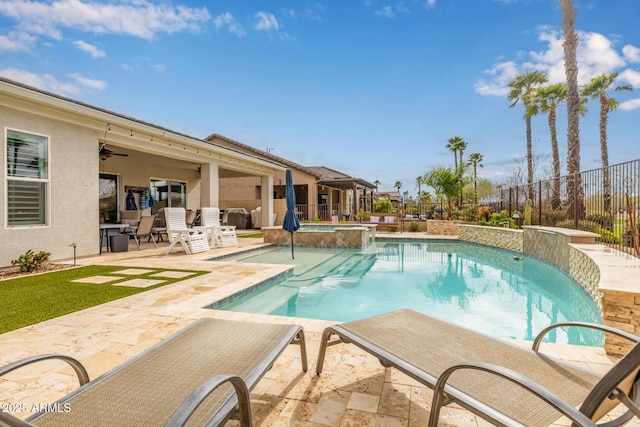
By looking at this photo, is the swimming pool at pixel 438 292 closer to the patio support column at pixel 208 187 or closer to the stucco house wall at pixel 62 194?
the patio support column at pixel 208 187

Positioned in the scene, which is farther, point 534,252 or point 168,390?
point 534,252

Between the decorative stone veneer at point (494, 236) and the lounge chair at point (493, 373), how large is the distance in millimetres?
9574

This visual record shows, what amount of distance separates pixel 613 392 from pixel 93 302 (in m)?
5.21

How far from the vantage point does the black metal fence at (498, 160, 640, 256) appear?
19.7ft

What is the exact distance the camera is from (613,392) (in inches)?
48.6

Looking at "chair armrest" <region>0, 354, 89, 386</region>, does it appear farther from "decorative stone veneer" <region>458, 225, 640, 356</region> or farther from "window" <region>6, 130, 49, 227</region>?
"window" <region>6, 130, 49, 227</region>

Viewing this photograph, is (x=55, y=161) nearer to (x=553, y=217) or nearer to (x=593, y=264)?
(x=593, y=264)

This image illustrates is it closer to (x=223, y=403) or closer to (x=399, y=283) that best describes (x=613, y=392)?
(x=223, y=403)

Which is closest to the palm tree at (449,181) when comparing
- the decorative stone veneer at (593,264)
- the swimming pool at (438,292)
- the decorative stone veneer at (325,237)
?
the decorative stone veneer at (593,264)

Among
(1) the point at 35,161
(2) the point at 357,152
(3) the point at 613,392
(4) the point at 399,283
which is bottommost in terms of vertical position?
(4) the point at 399,283

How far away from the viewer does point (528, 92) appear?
969 inches

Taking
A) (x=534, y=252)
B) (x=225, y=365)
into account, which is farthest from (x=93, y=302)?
(x=534, y=252)

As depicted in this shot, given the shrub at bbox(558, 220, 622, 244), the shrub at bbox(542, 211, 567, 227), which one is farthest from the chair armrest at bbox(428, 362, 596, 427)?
the shrub at bbox(542, 211, 567, 227)

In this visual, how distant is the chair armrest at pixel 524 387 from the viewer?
1.15 m
